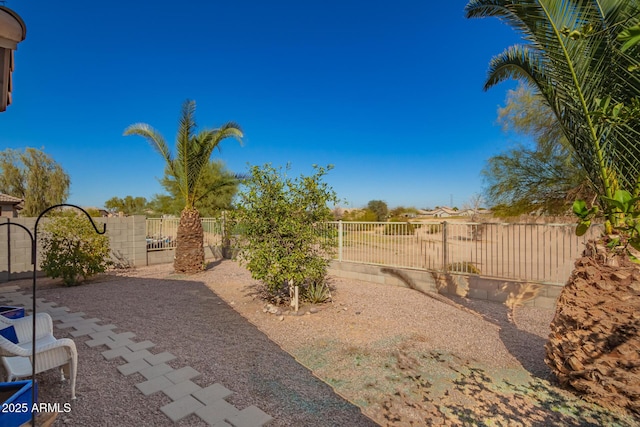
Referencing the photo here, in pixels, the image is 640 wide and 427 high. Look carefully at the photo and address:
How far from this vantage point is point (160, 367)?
11.9 feet

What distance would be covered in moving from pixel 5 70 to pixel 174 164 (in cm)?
813

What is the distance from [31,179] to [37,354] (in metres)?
32.1

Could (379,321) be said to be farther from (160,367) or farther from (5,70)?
(5,70)

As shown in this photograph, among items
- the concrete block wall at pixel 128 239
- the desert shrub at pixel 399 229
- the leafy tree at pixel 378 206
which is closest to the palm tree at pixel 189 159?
the concrete block wall at pixel 128 239

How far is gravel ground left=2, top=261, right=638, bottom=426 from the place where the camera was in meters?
2.85

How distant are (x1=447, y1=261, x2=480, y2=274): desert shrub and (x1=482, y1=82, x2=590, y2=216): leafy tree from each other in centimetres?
681

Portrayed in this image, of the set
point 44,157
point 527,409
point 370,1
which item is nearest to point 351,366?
point 527,409

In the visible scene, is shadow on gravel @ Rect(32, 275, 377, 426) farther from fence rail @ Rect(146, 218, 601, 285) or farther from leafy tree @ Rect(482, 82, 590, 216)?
leafy tree @ Rect(482, 82, 590, 216)

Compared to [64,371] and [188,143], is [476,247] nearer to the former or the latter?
[64,371]

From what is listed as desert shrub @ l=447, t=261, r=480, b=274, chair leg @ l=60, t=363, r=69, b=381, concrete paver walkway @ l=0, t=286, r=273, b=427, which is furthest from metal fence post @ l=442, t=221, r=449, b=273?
chair leg @ l=60, t=363, r=69, b=381

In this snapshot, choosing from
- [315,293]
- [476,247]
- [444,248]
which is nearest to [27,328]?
[315,293]

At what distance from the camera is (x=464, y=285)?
744cm

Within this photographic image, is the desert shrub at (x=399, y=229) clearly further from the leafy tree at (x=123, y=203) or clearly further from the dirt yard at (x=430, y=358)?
the leafy tree at (x=123, y=203)

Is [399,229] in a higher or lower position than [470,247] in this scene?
higher
